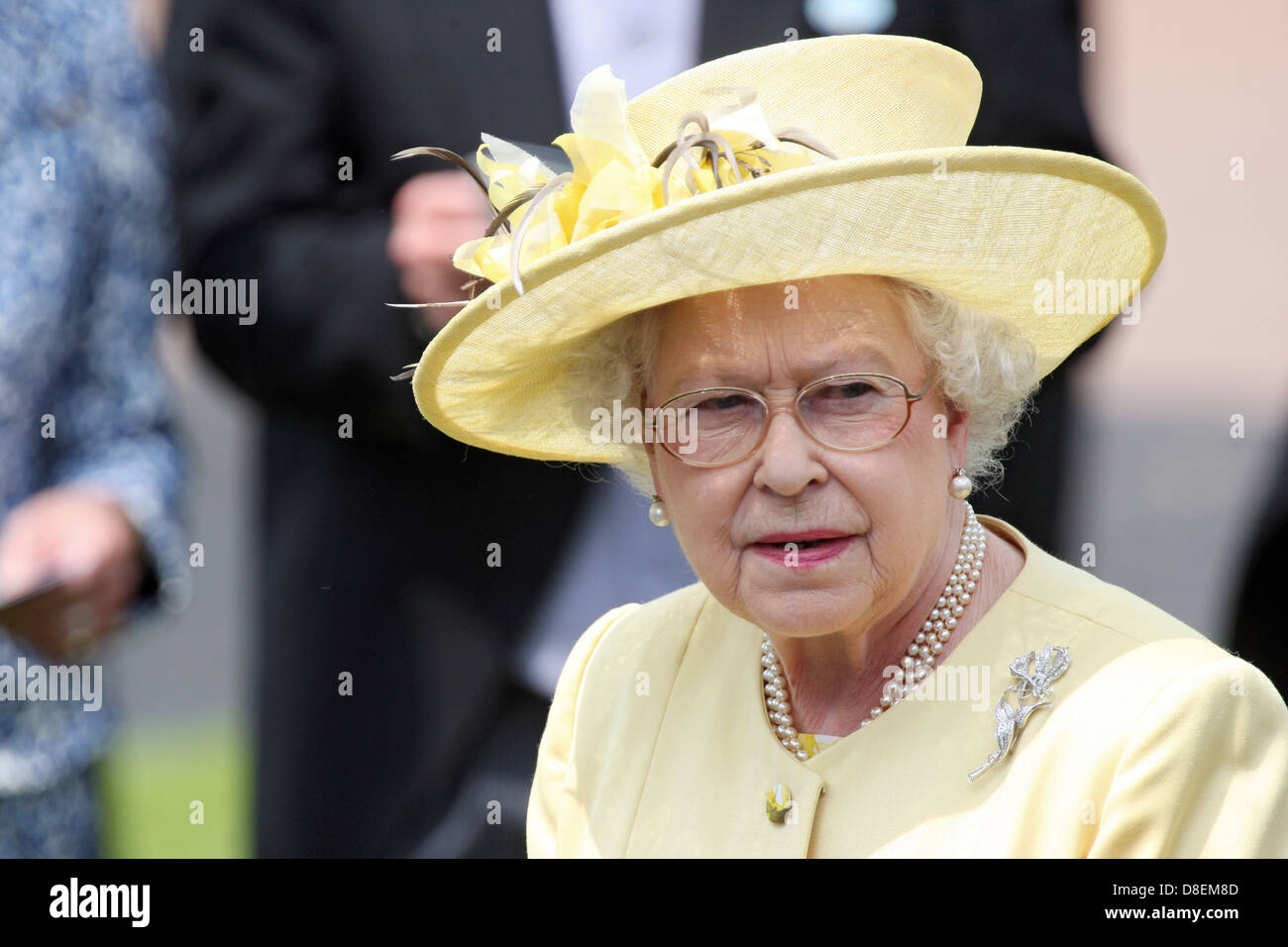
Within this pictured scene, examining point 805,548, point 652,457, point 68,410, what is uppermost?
point 68,410

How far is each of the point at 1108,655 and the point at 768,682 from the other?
20.8 inches

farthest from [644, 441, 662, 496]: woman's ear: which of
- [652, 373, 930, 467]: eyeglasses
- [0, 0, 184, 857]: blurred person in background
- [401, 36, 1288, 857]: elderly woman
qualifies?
[0, 0, 184, 857]: blurred person in background

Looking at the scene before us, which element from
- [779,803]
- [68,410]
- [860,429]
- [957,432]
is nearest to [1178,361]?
[957,432]

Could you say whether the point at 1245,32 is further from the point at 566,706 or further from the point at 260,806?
the point at 260,806

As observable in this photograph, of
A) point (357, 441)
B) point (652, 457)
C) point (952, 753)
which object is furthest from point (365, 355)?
point (952, 753)

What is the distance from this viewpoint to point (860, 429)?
1873 millimetres

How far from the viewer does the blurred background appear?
312cm

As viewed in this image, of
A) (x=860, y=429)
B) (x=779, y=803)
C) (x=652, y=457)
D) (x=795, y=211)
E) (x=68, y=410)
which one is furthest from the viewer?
(x=68, y=410)

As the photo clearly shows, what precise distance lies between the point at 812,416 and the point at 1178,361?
163cm

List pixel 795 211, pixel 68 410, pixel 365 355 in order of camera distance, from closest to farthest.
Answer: pixel 795 211 → pixel 68 410 → pixel 365 355

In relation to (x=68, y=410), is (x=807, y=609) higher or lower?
lower

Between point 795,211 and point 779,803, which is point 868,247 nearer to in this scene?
point 795,211

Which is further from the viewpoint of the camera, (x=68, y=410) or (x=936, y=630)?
(x=68, y=410)

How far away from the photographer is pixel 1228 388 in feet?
10.4
